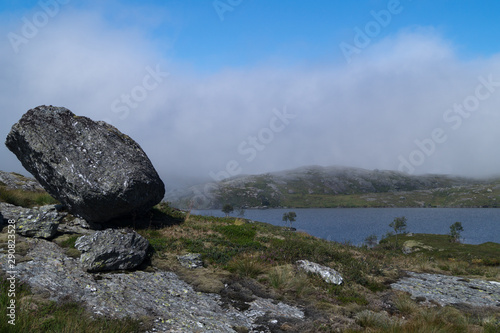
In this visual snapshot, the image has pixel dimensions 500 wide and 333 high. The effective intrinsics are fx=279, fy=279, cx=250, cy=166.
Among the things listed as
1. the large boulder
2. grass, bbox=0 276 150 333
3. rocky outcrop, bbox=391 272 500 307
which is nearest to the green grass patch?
rocky outcrop, bbox=391 272 500 307

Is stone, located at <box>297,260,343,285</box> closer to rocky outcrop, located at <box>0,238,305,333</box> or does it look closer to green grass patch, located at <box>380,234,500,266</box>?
rocky outcrop, located at <box>0,238,305,333</box>

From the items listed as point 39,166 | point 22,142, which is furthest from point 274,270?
point 22,142

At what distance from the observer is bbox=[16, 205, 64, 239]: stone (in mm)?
14016

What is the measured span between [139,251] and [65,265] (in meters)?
3.12

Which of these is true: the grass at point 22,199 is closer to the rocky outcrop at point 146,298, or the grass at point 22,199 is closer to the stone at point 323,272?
the rocky outcrop at point 146,298

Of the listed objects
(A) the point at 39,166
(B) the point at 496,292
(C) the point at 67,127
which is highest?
(C) the point at 67,127

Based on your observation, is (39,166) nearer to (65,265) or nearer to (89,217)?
(89,217)

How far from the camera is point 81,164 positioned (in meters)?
17.7

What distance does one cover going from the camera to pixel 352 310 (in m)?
11.6

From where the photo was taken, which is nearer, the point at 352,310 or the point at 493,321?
the point at 493,321

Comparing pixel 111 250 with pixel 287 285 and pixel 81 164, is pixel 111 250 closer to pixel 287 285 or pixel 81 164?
pixel 81 164

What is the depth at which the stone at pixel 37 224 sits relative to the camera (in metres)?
14.0

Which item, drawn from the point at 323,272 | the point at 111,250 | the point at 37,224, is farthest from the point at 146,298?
the point at 323,272

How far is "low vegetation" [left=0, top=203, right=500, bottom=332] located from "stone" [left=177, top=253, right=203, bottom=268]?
369 mm
